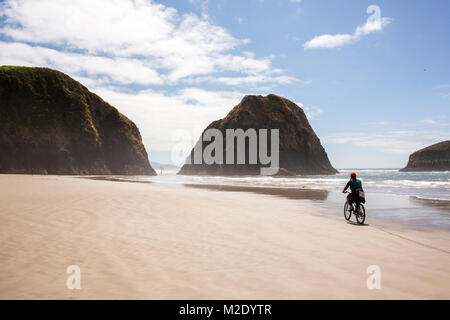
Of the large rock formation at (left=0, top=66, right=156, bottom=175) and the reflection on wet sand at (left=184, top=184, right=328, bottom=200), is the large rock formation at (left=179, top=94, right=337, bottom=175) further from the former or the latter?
the reflection on wet sand at (left=184, top=184, right=328, bottom=200)

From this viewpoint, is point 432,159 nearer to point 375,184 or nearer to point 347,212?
point 375,184

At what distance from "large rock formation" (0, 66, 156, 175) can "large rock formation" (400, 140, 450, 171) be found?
141 metres

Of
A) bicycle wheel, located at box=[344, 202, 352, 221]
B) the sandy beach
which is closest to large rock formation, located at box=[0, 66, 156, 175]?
the sandy beach

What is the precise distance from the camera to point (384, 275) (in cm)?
440

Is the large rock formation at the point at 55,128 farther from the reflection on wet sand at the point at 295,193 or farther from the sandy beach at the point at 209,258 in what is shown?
the sandy beach at the point at 209,258

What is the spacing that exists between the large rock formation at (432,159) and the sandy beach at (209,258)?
16060 cm

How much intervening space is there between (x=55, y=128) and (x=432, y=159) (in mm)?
165016

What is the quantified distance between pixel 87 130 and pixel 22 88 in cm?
1711

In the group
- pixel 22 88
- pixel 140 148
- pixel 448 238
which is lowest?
pixel 448 238

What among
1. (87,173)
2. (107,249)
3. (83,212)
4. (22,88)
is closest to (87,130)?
(87,173)

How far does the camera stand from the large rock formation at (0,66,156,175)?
6038 cm

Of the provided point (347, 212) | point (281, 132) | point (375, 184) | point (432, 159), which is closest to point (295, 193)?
point (347, 212)

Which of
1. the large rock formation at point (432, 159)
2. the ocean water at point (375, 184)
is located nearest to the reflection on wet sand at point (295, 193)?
the ocean water at point (375, 184)
